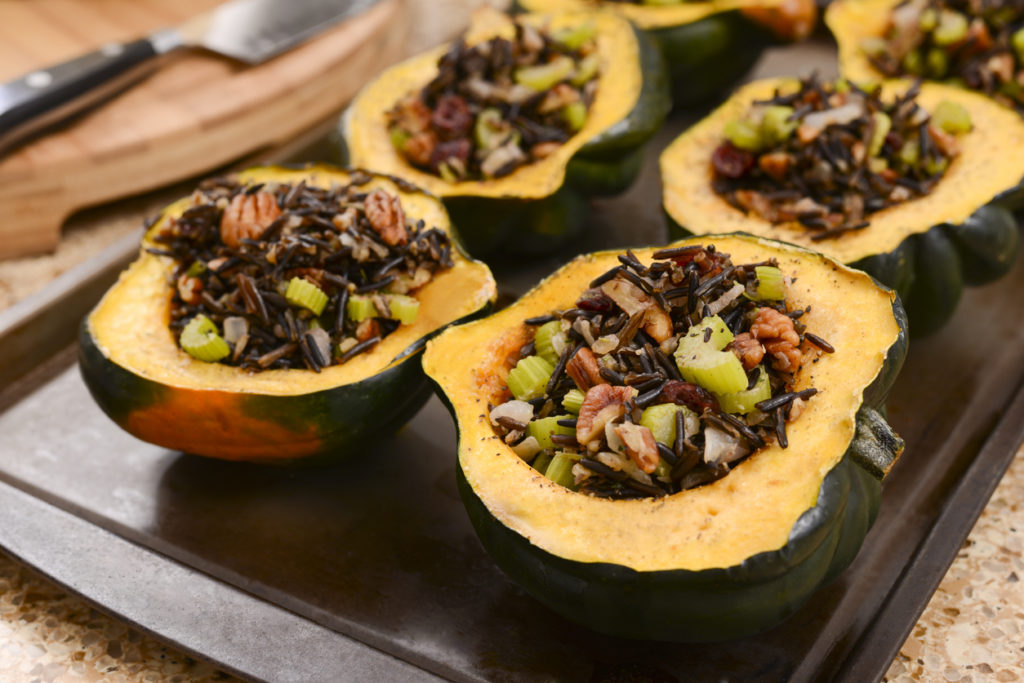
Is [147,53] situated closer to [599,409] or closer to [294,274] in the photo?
[294,274]

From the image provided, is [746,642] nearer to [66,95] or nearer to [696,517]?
[696,517]

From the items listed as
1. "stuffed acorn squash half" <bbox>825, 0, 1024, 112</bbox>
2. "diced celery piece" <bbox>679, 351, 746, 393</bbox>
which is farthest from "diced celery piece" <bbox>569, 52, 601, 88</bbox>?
"diced celery piece" <bbox>679, 351, 746, 393</bbox>

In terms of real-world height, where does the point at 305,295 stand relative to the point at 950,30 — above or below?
above

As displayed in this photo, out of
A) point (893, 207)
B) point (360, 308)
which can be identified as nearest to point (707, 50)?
point (893, 207)

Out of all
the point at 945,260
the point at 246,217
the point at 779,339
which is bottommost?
the point at 945,260

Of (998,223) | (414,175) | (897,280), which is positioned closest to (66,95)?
(414,175)

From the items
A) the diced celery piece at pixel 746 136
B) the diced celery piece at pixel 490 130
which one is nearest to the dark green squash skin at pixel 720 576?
the diced celery piece at pixel 746 136

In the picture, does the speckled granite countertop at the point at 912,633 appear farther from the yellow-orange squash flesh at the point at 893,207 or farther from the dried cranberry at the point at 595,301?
the dried cranberry at the point at 595,301
